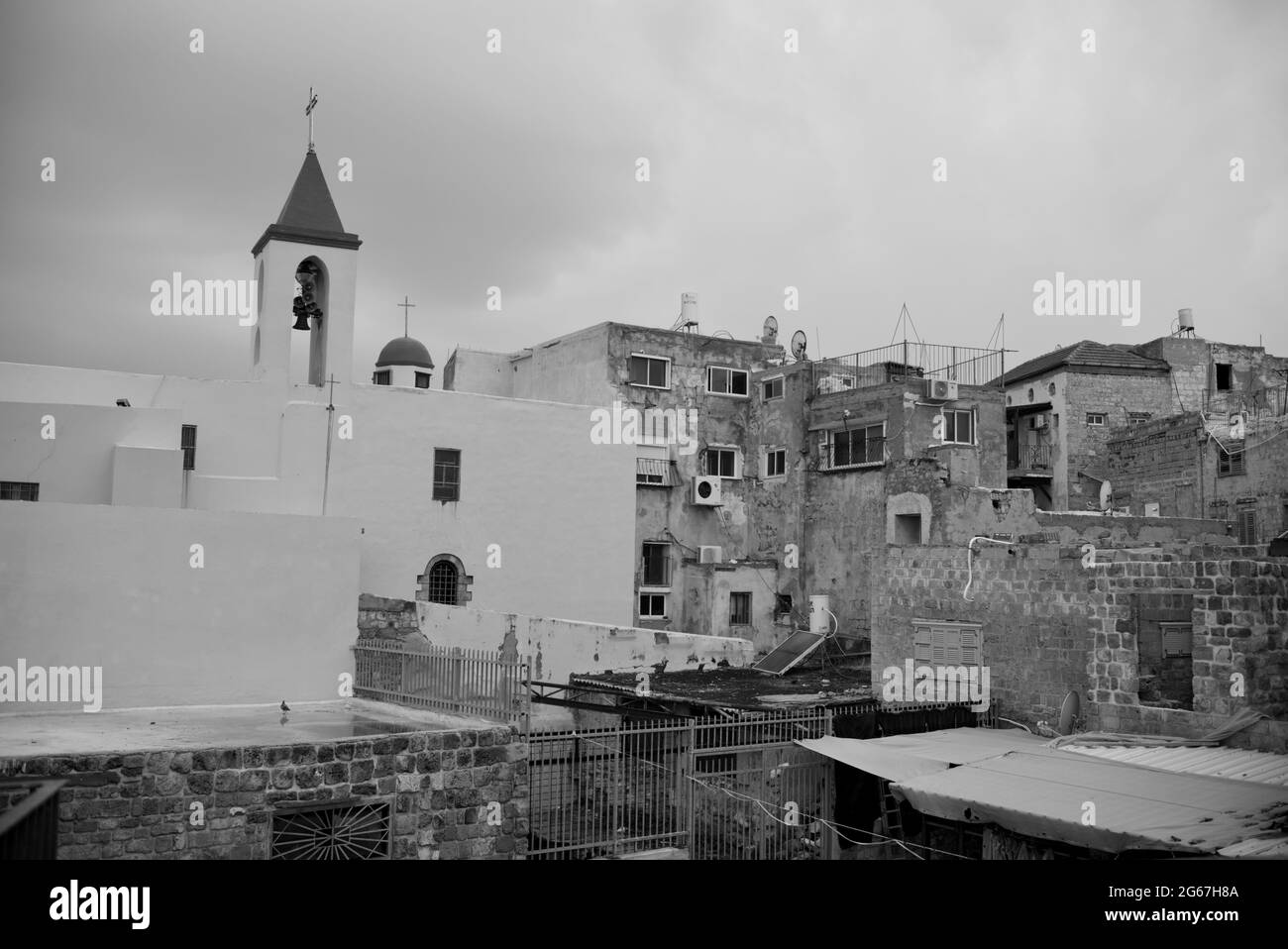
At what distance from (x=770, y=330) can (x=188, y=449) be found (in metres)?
19.8

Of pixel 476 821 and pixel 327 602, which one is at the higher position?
pixel 327 602

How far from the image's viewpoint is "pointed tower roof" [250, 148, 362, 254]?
22.3 meters

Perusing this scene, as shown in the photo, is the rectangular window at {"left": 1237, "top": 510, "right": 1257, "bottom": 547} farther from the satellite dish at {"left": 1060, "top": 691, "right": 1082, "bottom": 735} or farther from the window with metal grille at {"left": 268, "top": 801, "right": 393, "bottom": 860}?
the window with metal grille at {"left": 268, "top": 801, "right": 393, "bottom": 860}

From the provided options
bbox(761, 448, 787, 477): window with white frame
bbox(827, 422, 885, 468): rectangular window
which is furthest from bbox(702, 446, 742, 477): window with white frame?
bbox(827, 422, 885, 468): rectangular window

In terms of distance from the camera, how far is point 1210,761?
11641 millimetres

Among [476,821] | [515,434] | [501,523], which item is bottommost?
[476,821]

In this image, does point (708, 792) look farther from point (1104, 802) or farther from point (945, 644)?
point (945, 644)

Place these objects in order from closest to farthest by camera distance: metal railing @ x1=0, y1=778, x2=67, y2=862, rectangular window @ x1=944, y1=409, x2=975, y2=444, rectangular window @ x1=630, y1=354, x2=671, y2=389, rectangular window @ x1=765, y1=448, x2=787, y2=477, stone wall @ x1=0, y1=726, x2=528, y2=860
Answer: metal railing @ x1=0, y1=778, x2=67, y2=862, stone wall @ x1=0, y1=726, x2=528, y2=860, rectangular window @ x1=944, y1=409, x2=975, y2=444, rectangular window @ x1=630, y1=354, x2=671, y2=389, rectangular window @ x1=765, y1=448, x2=787, y2=477

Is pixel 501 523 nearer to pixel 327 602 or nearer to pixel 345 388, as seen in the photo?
pixel 345 388

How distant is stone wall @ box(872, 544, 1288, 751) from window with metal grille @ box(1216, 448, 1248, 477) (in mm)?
11550

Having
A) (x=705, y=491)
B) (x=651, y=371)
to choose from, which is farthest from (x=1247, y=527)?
(x=651, y=371)
